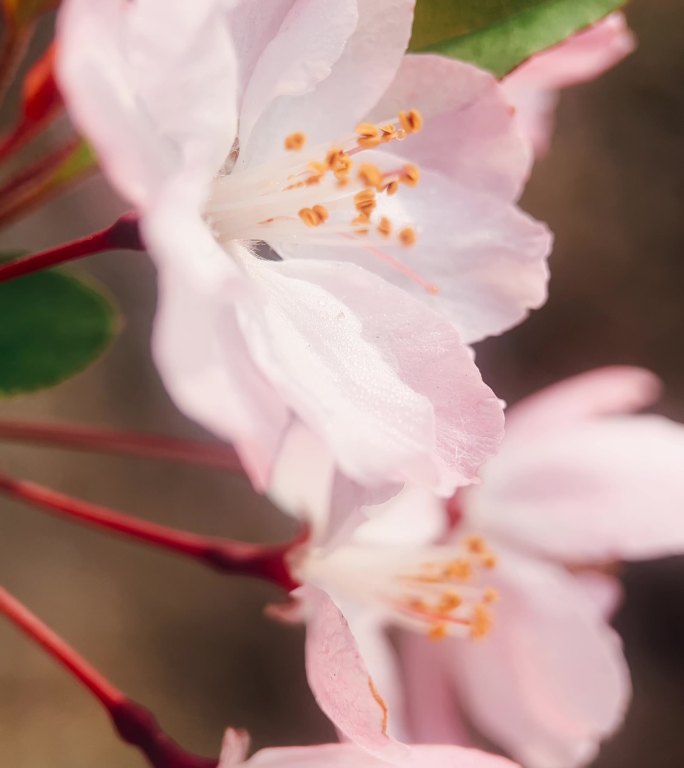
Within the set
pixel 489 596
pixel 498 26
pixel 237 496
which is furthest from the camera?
pixel 237 496

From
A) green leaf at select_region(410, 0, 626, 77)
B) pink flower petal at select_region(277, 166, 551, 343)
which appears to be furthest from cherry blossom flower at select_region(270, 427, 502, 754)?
green leaf at select_region(410, 0, 626, 77)

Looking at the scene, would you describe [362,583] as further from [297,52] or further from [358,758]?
[297,52]

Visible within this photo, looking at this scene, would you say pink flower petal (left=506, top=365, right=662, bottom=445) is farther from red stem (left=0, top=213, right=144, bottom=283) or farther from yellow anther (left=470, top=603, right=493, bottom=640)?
red stem (left=0, top=213, right=144, bottom=283)

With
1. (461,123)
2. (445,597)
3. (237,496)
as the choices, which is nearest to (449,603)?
(445,597)

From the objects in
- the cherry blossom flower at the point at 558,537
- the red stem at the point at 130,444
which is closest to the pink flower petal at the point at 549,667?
the cherry blossom flower at the point at 558,537

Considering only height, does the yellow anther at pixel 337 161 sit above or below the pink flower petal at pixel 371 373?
above

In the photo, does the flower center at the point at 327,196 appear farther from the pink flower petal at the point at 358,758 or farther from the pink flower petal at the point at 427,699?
the pink flower petal at the point at 427,699

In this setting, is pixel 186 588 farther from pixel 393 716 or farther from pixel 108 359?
pixel 393 716
